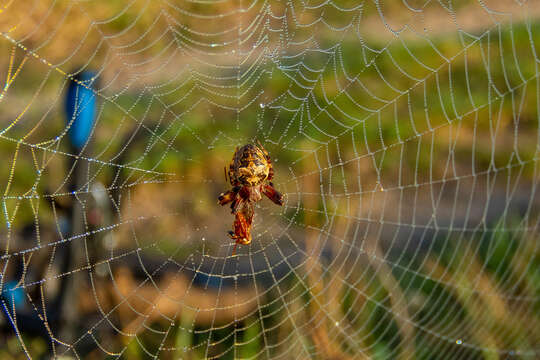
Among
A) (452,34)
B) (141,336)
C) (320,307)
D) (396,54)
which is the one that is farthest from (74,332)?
(452,34)

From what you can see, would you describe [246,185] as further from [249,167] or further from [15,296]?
[15,296]

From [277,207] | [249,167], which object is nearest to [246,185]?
[249,167]

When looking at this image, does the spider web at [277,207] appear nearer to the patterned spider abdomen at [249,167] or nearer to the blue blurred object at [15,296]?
the blue blurred object at [15,296]

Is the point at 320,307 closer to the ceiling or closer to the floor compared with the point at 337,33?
closer to the floor

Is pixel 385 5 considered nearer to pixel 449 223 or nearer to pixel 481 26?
pixel 481 26

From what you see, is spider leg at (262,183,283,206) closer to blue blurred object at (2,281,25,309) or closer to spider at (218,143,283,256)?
spider at (218,143,283,256)

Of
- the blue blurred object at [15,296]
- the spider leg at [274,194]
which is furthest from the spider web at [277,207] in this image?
the spider leg at [274,194]
